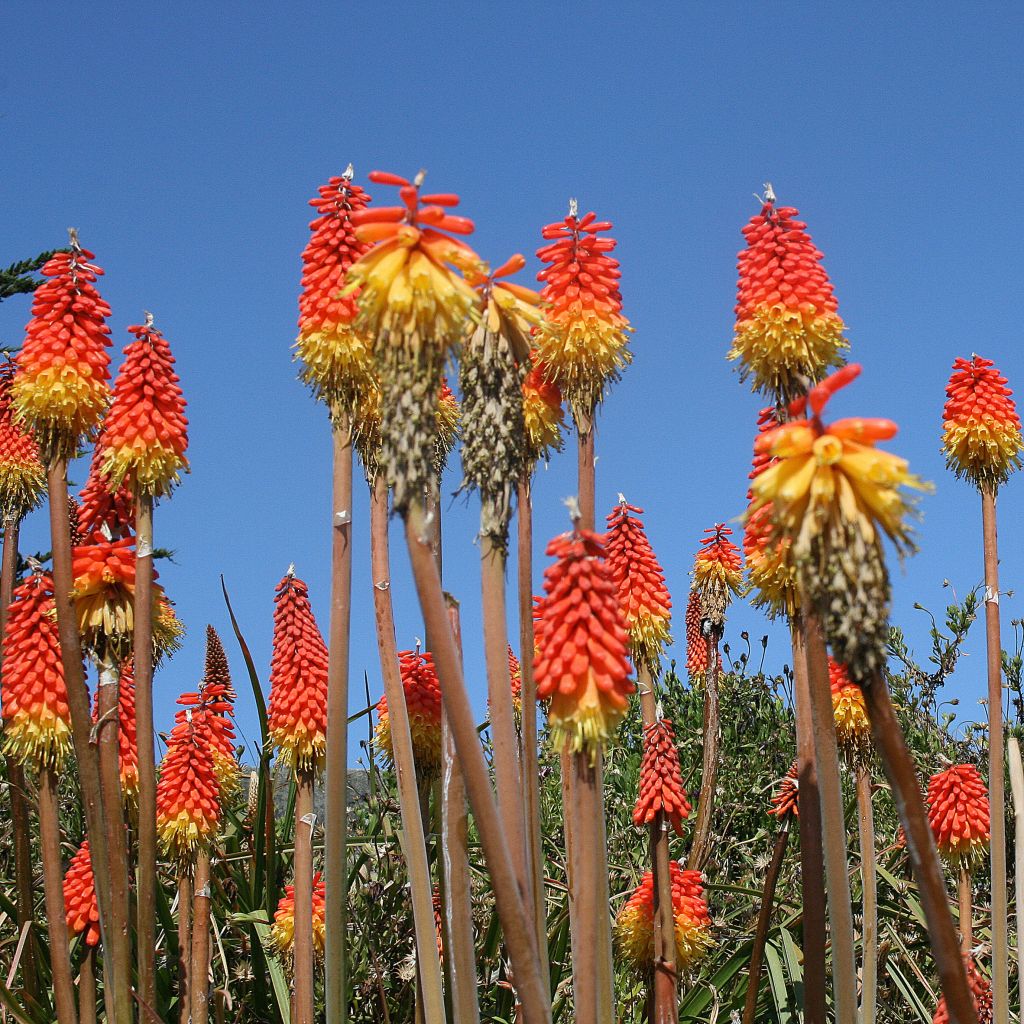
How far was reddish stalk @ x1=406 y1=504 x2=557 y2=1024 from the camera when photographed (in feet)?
11.6

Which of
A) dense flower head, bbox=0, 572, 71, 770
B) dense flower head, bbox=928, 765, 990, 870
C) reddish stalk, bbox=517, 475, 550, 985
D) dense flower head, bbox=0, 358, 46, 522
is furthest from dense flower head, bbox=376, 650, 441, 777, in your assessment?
dense flower head, bbox=928, 765, 990, 870

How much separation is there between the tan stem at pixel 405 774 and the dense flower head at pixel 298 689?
1.12 metres

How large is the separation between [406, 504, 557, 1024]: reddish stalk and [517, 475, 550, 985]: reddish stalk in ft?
4.22

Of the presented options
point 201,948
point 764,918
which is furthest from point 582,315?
point 201,948

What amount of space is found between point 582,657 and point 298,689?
3276mm

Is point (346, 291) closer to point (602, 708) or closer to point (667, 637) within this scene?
point (602, 708)

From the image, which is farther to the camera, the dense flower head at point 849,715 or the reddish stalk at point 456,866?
the dense flower head at point 849,715

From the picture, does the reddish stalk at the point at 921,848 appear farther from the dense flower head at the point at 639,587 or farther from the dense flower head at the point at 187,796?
the dense flower head at the point at 187,796

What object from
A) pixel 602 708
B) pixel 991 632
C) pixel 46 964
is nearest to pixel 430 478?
pixel 602 708

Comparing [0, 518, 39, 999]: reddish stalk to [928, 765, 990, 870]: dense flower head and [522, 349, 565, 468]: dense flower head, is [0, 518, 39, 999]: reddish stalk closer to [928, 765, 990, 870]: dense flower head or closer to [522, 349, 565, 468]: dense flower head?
[522, 349, 565, 468]: dense flower head

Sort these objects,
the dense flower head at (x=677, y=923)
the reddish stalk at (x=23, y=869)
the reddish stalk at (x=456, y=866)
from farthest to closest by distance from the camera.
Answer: the reddish stalk at (x=23, y=869), the dense flower head at (x=677, y=923), the reddish stalk at (x=456, y=866)

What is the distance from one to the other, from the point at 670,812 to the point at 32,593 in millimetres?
→ 3560

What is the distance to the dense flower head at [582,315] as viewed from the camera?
18.5 ft

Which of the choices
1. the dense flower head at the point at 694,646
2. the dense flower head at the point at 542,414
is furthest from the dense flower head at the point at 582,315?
the dense flower head at the point at 694,646
